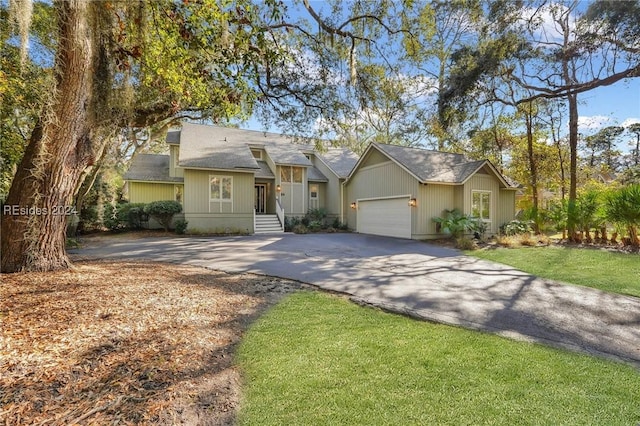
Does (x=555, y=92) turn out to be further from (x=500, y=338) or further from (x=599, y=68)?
(x=500, y=338)

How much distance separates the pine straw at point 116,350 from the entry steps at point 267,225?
11909 mm

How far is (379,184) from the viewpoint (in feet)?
54.5

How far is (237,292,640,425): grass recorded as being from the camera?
250cm

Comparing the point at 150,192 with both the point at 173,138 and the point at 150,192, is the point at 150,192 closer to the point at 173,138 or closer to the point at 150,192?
the point at 150,192

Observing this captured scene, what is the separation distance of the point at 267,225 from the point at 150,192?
775 cm

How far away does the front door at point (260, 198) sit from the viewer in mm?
20812

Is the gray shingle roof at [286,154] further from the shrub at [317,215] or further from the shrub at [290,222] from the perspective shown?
the shrub at [290,222]

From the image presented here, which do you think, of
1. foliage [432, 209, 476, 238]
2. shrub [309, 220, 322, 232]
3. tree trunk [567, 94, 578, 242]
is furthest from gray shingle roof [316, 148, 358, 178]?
tree trunk [567, 94, 578, 242]

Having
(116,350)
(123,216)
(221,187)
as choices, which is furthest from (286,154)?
(116,350)

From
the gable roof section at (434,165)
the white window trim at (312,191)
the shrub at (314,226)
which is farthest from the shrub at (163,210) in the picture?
the gable roof section at (434,165)

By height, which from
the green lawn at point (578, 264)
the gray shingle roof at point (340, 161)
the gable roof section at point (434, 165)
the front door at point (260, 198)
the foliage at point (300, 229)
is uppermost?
the gray shingle roof at point (340, 161)

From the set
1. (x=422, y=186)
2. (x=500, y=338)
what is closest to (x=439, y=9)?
(x=422, y=186)

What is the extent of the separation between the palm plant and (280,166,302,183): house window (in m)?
14.9

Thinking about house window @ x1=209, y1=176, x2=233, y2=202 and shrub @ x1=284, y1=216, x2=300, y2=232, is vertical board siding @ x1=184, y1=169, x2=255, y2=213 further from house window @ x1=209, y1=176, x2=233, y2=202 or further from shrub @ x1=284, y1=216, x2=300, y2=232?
shrub @ x1=284, y1=216, x2=300, y2=232
